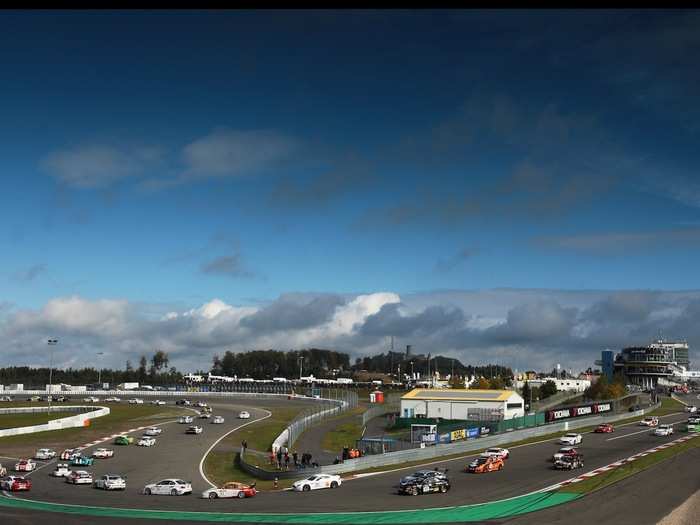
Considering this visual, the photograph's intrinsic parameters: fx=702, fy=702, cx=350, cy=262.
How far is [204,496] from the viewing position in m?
42.3

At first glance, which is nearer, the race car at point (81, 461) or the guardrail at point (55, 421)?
the race car at point (81, 461)

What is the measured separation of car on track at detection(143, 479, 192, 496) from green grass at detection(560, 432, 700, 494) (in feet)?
74.2

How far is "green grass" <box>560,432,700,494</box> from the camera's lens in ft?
136

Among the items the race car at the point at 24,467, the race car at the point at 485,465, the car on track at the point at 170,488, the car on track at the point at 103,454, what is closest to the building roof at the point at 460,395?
the race car at the point at 485,465

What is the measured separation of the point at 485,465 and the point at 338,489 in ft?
40.6

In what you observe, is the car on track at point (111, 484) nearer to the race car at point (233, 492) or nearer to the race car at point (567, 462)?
the race car at point (233, 492)

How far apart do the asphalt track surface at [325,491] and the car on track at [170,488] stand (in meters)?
0.58

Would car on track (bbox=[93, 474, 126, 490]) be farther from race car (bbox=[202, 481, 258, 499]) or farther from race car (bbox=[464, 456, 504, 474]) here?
race car (bbox=[464, 456, 504, 474])

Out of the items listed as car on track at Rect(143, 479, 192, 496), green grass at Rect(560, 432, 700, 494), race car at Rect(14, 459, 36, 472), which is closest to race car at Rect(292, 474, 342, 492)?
car on track at Rect(143, 479, 192, 496)

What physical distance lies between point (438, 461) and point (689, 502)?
23.1 metres

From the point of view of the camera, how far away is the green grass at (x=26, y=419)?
299 ft

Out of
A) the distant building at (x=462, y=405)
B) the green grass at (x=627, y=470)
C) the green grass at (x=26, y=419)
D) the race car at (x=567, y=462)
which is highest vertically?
the distant building at (x=462, y=405)
